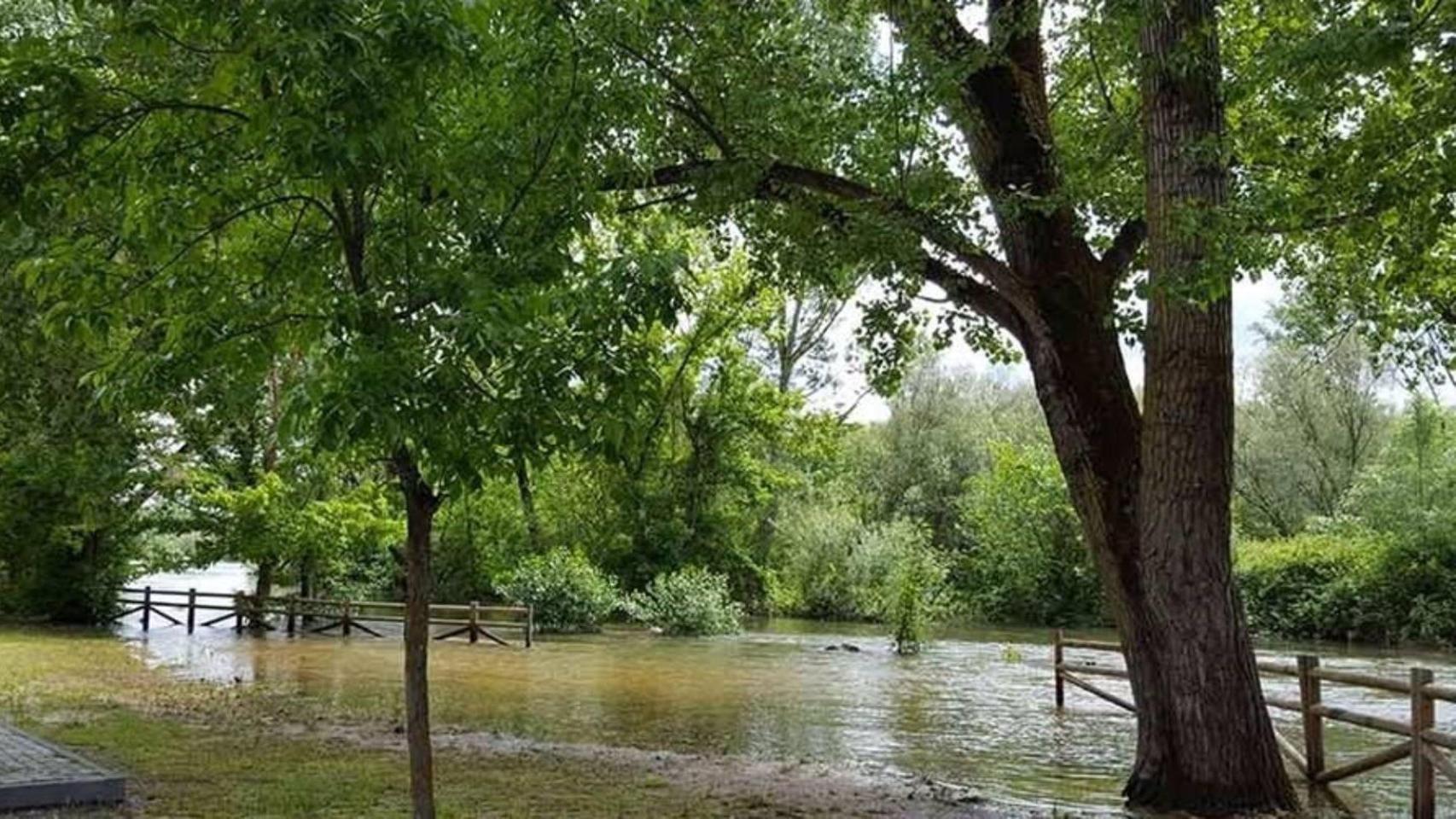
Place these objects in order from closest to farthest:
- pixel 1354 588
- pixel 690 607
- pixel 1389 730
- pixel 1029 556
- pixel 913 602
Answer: pixel 1389 730, pixel 913 602, pixel 1354 588, pixel 690 607, pixel 1029 556

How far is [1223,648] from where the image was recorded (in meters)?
8.66

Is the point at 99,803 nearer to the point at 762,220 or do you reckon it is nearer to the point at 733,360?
the point at 762,220

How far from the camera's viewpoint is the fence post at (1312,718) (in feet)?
36.3

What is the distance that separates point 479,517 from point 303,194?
3390 centimetres

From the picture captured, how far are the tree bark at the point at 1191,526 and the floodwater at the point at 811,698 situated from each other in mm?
1215

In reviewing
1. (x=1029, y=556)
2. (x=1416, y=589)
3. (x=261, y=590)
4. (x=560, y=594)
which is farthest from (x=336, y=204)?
(x=1029, y=556)

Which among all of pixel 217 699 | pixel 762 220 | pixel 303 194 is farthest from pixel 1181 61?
pixel 217 699

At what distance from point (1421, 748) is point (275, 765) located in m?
9.29

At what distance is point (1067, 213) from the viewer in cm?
980

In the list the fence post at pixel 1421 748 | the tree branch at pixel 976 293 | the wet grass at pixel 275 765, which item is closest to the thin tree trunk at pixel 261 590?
the wet grass at pixel 275 765

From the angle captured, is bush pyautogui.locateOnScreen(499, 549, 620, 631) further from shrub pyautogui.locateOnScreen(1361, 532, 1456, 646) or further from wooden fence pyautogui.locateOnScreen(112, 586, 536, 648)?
shrub pyautogui.locateOnScreen(1361, 532, 1456, 646)

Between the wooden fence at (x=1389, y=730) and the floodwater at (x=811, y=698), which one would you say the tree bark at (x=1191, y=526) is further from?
the wooden fence at (x=1389, y=730)

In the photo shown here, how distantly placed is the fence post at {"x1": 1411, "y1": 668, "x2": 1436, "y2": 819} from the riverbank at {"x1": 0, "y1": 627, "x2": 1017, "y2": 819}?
3.19m

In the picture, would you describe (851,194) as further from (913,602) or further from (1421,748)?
(913,602)
